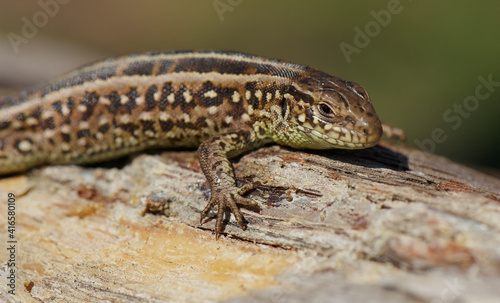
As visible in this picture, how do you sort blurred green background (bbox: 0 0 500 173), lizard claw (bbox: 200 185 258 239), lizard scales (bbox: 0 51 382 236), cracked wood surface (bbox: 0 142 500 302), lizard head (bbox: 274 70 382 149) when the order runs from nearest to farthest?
1. cracked wood surface (bbox: 0 142 500 302)
2. lizard claw (bbox: 200 185 258 239)
3. lizard head (bbox: 274 70 382 149)
4. lizard scales (bbox: 0 51 382 236)
5. blurred green background (bbox: 0 0 500 173)

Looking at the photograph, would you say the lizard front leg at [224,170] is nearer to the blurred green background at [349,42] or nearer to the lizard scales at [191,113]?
the lizard scales at [191,113]

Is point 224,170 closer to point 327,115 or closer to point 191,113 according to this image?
point 191,113

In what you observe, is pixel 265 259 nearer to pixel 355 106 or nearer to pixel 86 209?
pixel 355 106

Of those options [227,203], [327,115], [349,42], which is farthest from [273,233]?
[349,42]

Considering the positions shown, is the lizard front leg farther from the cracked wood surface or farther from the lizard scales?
the cracked wood surface

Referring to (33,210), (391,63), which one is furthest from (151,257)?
(391,63)

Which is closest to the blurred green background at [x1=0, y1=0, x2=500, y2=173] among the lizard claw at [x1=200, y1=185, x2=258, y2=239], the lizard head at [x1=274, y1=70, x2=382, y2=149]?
the lizard head at [x1=274, y1=70, x2=382, y2=149]
